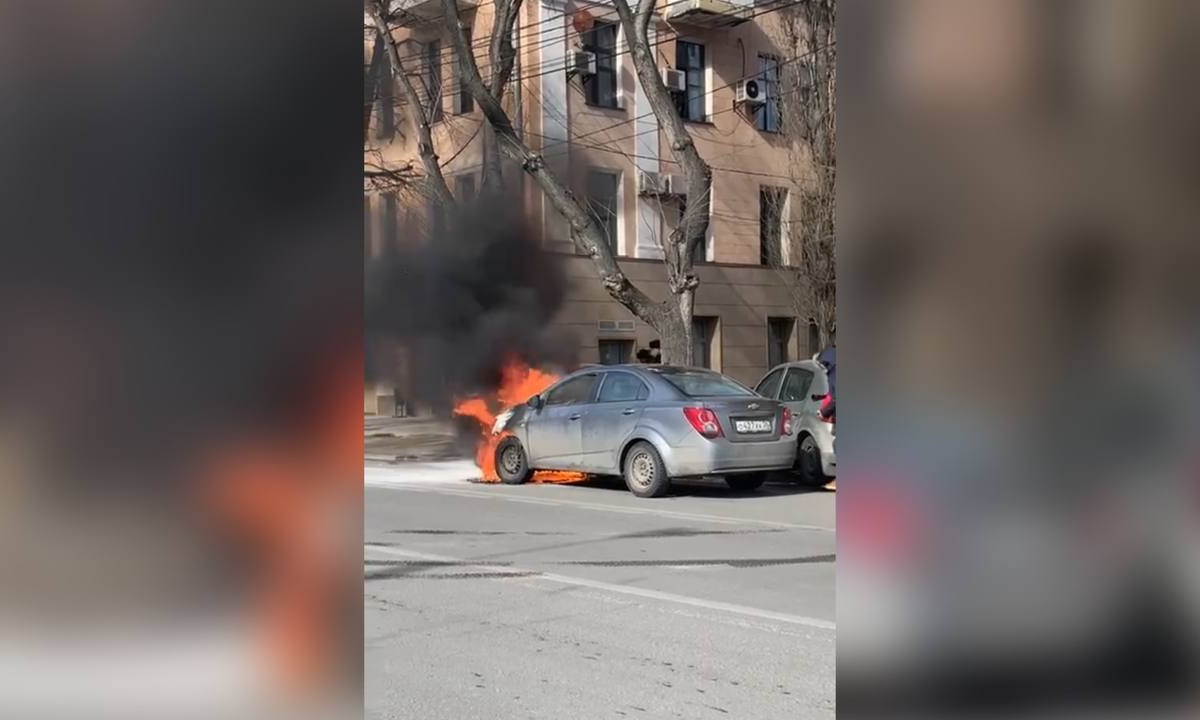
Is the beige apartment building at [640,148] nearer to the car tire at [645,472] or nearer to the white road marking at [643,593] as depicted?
the car tire at [645,472]

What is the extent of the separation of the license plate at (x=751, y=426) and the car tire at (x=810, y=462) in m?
1.16

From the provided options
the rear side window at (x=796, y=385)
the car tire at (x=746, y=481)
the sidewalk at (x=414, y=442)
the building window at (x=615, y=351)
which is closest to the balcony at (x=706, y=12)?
the building window at (x=615, y=351)

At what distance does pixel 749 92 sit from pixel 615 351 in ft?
23.5

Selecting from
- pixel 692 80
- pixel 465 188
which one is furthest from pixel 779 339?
pixel 465 188

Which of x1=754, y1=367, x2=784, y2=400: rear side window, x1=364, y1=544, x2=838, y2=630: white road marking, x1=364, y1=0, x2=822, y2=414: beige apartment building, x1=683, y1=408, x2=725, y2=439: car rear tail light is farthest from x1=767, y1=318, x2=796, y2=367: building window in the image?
x1=364, y1=544, x2=838, y2=630: white road marking

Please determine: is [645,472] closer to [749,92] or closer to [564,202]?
[564,202]

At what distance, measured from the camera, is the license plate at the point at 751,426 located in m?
11.8

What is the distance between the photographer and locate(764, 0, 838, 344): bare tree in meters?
21.7

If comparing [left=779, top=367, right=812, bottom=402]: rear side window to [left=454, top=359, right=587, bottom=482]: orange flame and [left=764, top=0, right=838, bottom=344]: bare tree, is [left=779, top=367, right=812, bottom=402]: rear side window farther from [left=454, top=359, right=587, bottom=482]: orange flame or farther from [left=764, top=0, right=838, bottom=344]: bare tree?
[left=764, top=0, right=838, bottom=344]: bare tree

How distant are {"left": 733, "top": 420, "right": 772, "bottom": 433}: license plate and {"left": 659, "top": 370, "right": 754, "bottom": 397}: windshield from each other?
0.48m

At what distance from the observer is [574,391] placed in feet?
43.2
